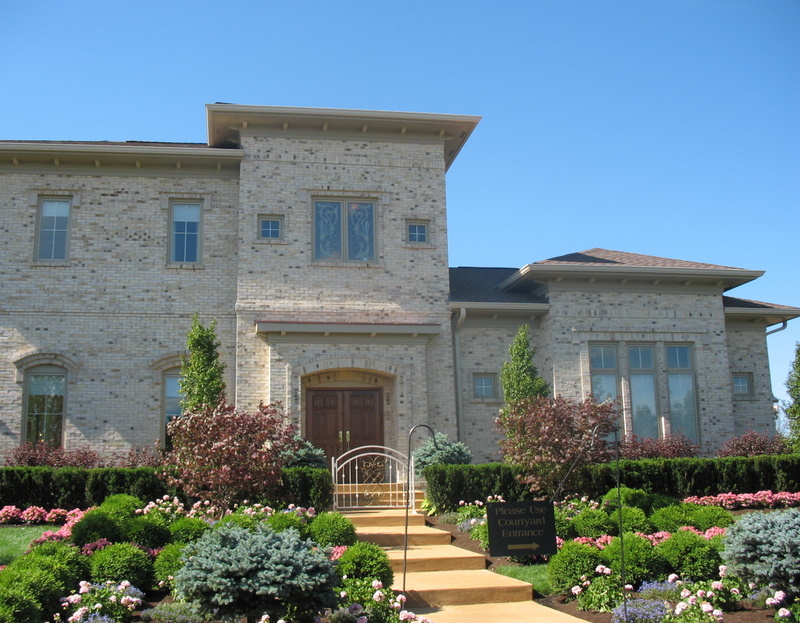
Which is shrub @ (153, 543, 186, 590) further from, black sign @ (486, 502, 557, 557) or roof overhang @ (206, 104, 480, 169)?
roof overhang @ (206, 104, 480, 169)

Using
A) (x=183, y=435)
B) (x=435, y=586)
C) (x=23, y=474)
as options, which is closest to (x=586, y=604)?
(x=435, y=586)

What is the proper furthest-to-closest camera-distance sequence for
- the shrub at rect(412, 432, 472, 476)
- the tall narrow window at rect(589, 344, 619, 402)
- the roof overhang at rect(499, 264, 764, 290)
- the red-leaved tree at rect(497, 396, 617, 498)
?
the tall narrow window at rect(589, 344, 619, 402), the roof overhang at rect(499, 264, 764, 290), the shrub at rect(412, 432, 472, 476), the red-leaved tree at rect(497, 396, 617, 498)

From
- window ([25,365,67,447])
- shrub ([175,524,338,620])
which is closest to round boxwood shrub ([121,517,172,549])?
shrub ([175,524,338,620])

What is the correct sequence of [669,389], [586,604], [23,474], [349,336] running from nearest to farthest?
[586,604]
[23,474]
[349,336]
[669,389]

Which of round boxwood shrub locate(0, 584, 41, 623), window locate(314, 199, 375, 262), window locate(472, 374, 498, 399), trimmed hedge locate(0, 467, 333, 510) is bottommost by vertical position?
round boxwood shrub locate(0, 584, 41, 623)

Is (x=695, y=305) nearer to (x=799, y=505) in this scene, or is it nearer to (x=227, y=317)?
(x=799, y=505)

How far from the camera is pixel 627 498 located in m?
14.6

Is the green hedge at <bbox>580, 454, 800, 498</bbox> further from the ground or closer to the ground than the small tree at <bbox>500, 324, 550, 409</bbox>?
closer to the ground

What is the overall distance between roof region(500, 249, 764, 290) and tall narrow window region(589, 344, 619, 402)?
68.8 inches

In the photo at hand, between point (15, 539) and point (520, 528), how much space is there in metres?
7.48

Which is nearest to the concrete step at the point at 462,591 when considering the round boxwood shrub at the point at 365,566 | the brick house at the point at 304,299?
the round boxwood shrub at the point at 365,566

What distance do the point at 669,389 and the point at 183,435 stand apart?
11773 mm

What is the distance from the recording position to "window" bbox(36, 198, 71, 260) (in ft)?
60.6

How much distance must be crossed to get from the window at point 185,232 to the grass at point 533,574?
1064 centimetres
